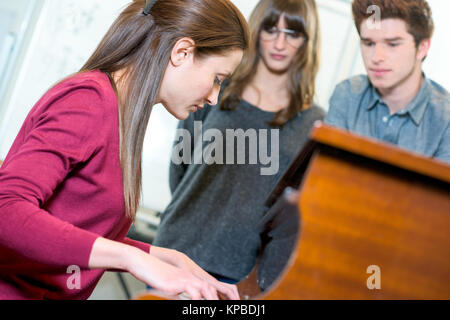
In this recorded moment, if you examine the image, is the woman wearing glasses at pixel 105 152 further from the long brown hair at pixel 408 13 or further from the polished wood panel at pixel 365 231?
the long brown hair at pixel 408 13

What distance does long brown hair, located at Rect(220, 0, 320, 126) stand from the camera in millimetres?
1750

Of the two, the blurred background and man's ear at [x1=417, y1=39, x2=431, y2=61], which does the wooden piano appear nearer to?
man's ear at [x1=417, y1=39, x2=431, y2=61]

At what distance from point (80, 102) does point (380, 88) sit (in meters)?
0.97

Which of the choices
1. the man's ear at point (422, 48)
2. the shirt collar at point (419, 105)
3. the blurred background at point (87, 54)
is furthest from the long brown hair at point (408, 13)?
the blurred background at point (87, 54)

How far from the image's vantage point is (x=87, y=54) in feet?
8.42

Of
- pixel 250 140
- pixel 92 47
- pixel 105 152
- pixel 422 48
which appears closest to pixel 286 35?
pixel 250 140

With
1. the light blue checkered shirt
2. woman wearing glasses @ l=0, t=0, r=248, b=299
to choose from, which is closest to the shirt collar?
the light blue checkered shirt

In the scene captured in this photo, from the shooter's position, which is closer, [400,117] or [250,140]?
[400,117]

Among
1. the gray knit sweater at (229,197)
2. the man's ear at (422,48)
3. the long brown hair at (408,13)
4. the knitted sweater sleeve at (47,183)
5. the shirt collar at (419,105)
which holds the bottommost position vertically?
the gray knit sweater at (229,197)

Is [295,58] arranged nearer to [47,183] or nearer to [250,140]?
[250,140]

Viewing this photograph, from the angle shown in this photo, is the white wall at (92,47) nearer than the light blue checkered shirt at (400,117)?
No

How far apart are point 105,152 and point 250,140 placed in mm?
969

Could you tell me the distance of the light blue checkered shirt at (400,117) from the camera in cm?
130
